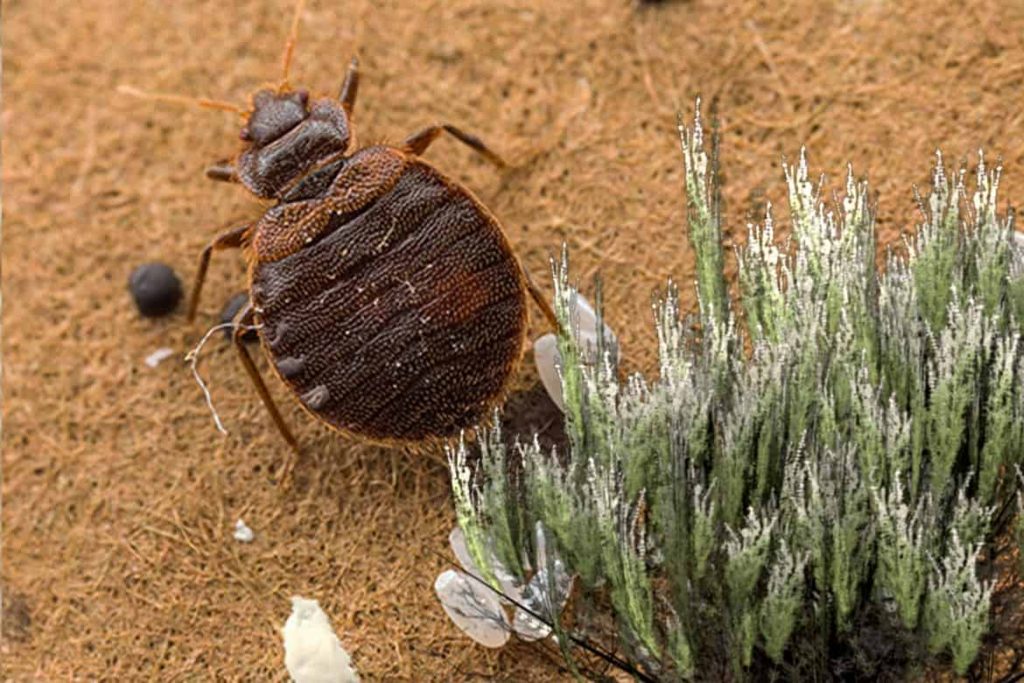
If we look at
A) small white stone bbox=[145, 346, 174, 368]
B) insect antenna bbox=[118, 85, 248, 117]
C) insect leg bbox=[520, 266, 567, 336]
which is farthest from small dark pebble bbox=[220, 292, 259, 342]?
insect leg bbox=[520, 266, 567, 336]

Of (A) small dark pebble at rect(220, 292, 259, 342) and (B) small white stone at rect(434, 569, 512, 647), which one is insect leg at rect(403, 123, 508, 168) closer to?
(A) small dark pebble at rect(220, 292, 259, 342)

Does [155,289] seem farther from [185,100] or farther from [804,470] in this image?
[804,470]

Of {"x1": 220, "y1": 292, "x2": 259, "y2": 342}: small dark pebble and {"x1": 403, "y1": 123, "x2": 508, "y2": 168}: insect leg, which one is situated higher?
{"x1": 403, "y1": 123, "x2": 508, "y2": 168}: insect leg

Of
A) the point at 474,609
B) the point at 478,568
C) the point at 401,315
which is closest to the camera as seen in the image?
the point at 478,568

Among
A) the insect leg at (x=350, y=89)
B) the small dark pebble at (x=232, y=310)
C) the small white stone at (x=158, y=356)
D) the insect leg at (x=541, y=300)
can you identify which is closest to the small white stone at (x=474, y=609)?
the insect leg at (x=541, y=300)

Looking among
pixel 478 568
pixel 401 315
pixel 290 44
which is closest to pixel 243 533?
pixel 401 315

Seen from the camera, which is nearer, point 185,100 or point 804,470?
point 804,470

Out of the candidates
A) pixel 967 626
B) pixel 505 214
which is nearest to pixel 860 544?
pixel 967 626

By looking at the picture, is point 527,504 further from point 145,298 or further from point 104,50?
point 104,50
